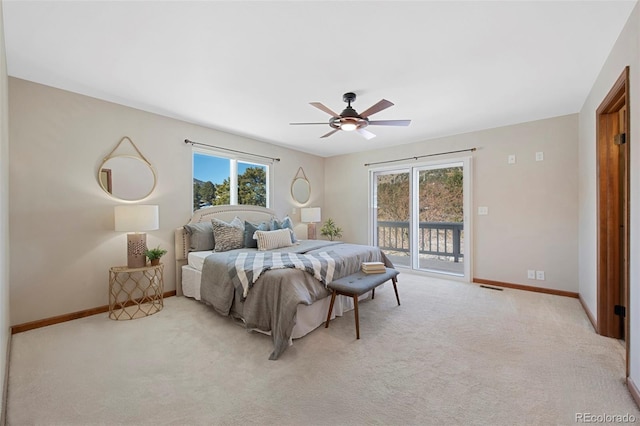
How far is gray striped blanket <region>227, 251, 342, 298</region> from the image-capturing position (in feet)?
8.49

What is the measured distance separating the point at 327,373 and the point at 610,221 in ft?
9.39

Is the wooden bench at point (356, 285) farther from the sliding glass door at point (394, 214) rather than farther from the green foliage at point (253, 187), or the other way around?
the green foliage at point (253, 187)

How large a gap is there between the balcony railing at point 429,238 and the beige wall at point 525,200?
1.55 feet

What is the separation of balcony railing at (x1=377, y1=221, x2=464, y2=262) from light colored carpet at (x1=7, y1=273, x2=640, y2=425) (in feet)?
6.44

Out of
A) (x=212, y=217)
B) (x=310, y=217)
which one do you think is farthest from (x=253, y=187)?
(x=310, y=217)

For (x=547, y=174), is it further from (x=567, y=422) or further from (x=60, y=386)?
(x=60, y=386)

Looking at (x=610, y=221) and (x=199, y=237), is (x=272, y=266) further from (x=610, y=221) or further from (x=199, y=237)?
(x=610, y=221)

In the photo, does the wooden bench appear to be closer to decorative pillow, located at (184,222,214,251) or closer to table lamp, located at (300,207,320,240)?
decorative pillow, located at (184,222,214,251)

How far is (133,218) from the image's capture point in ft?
9.80

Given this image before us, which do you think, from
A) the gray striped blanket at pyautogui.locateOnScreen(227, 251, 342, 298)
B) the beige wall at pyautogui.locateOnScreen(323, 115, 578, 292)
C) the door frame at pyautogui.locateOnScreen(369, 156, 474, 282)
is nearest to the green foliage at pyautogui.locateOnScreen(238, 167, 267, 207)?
the gray striped blanket at pyautogui.locateOnScreen(227, 251, 342, 298)

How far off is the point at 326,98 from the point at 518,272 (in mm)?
3754

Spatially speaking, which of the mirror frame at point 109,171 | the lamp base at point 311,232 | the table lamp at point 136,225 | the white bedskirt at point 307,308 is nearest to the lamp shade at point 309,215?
the lamp base at point 311,232

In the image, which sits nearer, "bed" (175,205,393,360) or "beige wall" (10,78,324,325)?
"bed" (175,205,393,360)

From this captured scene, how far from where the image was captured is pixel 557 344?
7.77 feet
